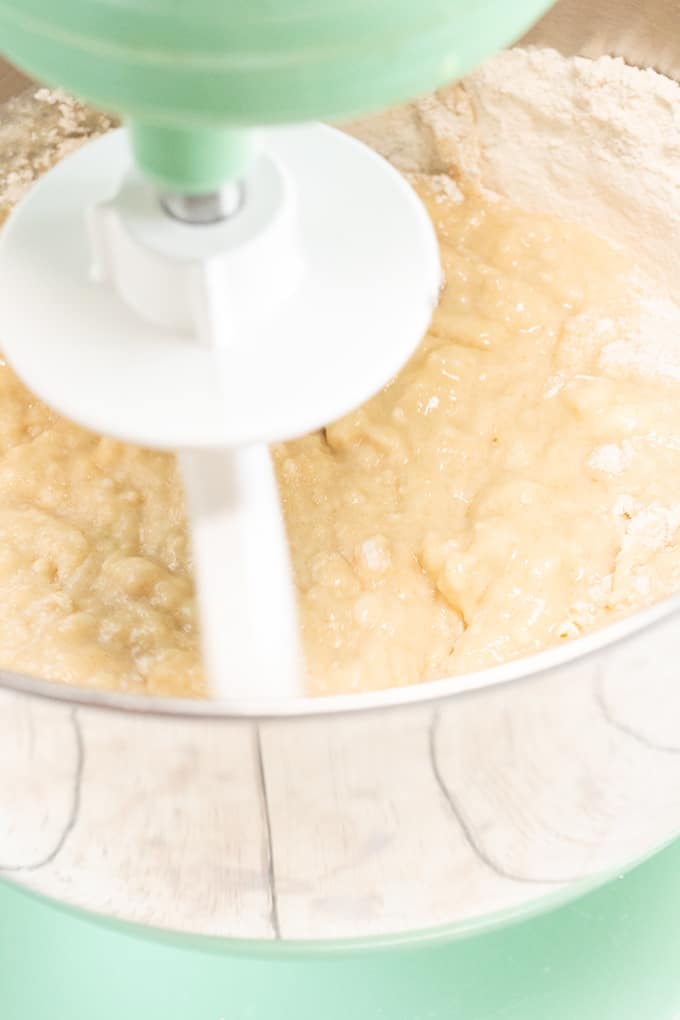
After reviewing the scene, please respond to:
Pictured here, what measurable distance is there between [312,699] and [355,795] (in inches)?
3.3

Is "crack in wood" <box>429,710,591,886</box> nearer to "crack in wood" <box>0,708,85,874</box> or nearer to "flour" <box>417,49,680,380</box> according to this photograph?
"crack in wood" <box>0,708,85,874</box>

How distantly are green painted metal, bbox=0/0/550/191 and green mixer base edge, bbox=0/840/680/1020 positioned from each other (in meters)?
0.50

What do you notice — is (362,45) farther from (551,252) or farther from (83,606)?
(551,252)

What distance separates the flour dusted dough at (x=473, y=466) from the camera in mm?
845

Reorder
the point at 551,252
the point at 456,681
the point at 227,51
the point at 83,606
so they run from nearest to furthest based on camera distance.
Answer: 1. the point at 227,51
2. the point at 456,681
3. the point at 83,606
4. the point at 551,252

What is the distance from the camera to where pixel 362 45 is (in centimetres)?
37

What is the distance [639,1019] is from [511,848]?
0.72 feet

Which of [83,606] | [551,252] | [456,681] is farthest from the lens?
[551,252]

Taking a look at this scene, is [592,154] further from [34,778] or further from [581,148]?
[34,778]

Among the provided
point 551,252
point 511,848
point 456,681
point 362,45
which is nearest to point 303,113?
point 362,45

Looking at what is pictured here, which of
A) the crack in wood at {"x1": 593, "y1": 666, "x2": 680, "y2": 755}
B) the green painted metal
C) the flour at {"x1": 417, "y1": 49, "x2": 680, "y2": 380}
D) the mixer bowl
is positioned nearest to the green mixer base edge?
the mixer bowl

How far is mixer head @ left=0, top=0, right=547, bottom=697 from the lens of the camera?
371 mm

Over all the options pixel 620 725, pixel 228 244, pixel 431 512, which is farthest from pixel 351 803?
pixel 431 512

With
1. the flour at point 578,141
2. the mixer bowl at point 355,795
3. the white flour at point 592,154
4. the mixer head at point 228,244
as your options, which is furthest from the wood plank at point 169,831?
the flour at point 578,141
